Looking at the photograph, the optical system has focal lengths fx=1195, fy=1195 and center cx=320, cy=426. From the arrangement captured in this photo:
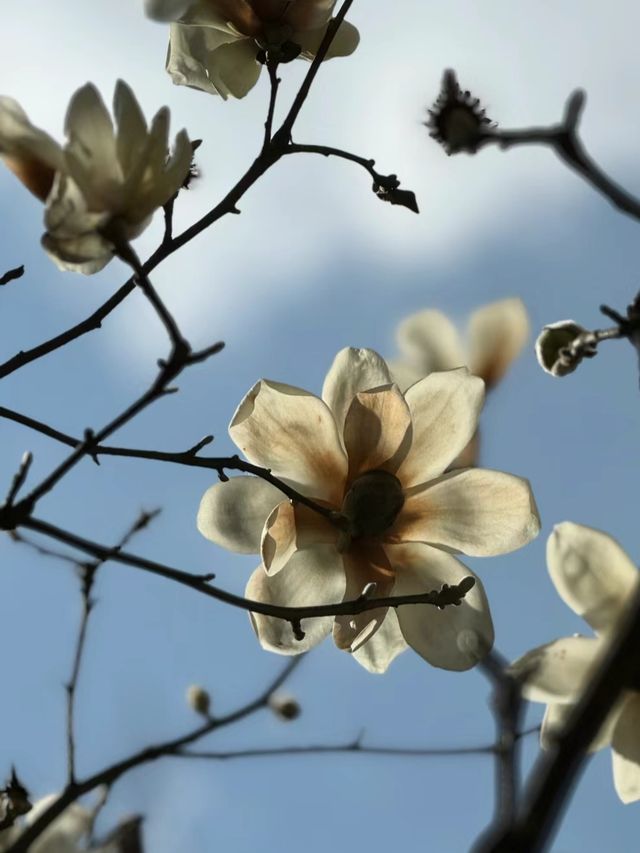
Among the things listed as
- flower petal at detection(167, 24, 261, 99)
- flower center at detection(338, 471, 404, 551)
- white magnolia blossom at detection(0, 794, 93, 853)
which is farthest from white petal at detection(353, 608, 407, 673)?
flower petal at detection(167, 24, 261, 99)

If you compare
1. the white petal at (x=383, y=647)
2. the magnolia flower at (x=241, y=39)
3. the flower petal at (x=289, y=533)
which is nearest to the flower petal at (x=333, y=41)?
the magnolia flower at (x=241, y=39)

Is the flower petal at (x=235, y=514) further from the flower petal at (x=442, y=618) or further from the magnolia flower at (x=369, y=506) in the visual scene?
the flower petal at (x=442, y=618)

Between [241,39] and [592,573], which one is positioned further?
[241,39]

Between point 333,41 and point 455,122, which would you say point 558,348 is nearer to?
point 455,122

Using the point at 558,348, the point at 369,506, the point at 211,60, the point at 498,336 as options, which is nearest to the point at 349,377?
the point at 369,506

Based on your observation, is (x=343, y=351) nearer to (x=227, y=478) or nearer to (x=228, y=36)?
(x=227, y=478)

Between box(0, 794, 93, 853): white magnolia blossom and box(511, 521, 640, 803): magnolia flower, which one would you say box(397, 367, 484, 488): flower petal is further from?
box(0, 794, 93, 853): white magnolia blossom
